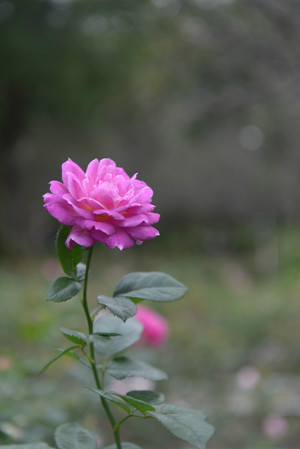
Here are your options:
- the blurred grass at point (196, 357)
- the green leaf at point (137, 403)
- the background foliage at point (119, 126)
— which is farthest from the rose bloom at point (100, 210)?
the background foliage at point (119, 126)

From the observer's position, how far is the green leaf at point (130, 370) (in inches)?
23.0

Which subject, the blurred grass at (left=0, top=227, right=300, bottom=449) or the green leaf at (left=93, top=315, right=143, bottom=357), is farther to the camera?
the blurred grass at (left=0, top=227, right=300, bottom=449)

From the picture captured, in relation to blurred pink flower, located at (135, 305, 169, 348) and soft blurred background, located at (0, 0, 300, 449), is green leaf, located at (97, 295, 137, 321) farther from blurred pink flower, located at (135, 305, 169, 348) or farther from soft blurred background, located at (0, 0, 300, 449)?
blurred pink flower, located at (135, 305, 169, 348)

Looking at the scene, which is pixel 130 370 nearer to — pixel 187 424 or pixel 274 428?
pixel 187 424

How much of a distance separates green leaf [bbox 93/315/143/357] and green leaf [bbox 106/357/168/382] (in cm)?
2

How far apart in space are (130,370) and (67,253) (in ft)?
0.54

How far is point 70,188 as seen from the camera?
49 centimetres

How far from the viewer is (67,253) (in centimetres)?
54

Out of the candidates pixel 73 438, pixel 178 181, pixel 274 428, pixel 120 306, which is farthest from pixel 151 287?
pixel 178 181

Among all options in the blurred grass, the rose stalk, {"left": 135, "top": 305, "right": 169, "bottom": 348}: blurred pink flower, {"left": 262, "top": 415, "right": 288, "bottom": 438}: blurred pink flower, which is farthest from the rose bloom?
{"left": 262, "top": 415, "right": 288, "bottom": 438}: blurred pink flower

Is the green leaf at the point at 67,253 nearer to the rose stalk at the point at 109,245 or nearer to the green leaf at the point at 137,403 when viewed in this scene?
the rose stalk at the point at 109,245

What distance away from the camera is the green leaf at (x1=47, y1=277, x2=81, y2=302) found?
499 mm

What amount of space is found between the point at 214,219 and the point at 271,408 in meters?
6.68

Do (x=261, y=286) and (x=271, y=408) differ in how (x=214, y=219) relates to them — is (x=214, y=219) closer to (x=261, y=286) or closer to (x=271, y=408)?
(x=261, y=286)
